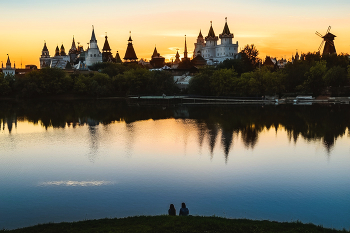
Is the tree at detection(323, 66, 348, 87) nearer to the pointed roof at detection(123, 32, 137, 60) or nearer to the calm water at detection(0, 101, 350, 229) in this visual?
the calm water at detection(0, 101, 350, 229)

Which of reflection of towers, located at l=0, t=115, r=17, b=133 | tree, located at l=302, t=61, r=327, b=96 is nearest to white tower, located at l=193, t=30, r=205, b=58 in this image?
tree, located at l=302, t=61, r=327, b=96

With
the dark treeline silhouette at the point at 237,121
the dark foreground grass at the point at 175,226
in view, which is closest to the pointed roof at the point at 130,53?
the dark treeline silhouette at the point at 237,121

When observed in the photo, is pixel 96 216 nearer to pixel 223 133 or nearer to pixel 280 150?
pixel 280 150

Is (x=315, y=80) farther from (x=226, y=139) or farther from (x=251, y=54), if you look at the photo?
(x=226, y=139)

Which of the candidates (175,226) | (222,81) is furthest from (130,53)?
(175,226)

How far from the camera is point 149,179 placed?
16531 millimetres

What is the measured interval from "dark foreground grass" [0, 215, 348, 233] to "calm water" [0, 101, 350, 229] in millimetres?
1576

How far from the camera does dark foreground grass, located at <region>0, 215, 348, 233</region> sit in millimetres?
10188

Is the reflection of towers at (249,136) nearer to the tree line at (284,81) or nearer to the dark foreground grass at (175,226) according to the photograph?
the dark foreground grass at (175,226)

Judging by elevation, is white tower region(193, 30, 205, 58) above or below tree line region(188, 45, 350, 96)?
above

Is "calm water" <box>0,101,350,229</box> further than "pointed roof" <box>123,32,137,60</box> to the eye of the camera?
No

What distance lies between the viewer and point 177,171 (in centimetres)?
1781

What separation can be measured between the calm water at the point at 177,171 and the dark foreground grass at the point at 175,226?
158 cm

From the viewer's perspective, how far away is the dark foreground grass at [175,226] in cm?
1019
